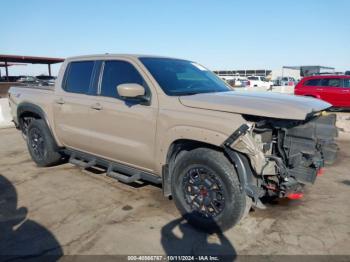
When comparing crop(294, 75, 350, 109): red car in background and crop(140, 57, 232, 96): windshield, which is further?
crop(294, 75, 350, 109): red car in background

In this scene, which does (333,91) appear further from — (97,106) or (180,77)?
(97,106)

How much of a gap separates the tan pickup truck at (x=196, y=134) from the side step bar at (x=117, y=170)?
0.06 feet

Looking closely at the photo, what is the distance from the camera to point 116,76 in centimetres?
446

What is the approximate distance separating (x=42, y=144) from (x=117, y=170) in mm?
2137

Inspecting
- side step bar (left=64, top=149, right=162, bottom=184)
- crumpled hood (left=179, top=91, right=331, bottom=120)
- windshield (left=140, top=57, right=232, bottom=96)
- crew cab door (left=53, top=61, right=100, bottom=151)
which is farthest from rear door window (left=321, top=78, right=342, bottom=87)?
side step bar (left=64, top=149, right=162, bottom=184)

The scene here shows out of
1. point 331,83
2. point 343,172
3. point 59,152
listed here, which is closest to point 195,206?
point 59,152

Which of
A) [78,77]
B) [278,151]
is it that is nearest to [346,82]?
[278,151]

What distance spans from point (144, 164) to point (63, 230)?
1203mm

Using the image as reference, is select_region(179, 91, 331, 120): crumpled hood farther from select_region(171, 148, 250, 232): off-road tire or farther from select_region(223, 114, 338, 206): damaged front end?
select_region(171, 148, 250, 232): off-road tire

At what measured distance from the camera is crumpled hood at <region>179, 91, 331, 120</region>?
3104mm

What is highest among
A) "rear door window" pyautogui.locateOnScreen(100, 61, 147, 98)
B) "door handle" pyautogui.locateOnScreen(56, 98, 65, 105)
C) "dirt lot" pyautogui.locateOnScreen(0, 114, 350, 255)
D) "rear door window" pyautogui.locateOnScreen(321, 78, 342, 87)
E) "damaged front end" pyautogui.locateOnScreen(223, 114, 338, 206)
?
"rear door window" pyautogui.locateOnScreen(100, 61, 147, 98)

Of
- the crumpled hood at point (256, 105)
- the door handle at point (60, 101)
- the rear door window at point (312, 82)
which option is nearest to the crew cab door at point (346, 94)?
the rear door window at point (312, 82)

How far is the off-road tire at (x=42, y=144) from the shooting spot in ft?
18.7

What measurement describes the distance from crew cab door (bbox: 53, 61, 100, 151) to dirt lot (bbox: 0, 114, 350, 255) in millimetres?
737
